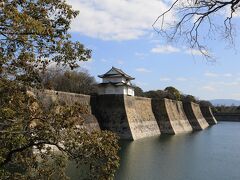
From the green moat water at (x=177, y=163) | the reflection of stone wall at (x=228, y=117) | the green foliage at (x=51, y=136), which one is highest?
the reflection of stone wall at (x=228, y=117)

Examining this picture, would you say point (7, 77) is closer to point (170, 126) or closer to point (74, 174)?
point (74, 174)

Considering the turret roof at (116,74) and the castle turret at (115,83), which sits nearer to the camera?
the castle turret at (115,83)

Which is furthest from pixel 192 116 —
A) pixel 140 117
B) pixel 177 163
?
pixel 177 163

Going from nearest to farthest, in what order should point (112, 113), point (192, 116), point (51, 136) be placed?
point (51, 136)
point (112, 113)
point (192, 116)

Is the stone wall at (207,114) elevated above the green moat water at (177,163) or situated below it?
above

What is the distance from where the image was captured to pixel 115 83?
2556cm

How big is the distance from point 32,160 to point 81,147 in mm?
1006

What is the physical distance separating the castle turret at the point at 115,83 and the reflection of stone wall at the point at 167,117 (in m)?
3.21

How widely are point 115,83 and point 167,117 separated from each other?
18.8ft

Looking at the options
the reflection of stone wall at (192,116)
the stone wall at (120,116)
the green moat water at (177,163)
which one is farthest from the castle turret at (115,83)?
the reflection of stone wall at (192,116)

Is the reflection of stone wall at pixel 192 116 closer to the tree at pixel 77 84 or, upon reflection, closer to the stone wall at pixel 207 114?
the stone wall at pixel 207 114

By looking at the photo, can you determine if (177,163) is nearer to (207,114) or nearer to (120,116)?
(120,116)

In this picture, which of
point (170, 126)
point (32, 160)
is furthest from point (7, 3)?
point (170, 126)

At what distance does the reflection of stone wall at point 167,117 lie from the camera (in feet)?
92.7
